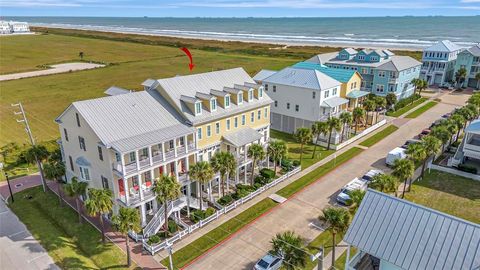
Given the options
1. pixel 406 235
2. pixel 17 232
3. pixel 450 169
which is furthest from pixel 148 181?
pixel 450 169

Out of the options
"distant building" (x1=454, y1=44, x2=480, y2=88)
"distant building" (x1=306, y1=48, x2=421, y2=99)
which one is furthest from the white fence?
"distant building" (x1=454, y1=44, x2=480, y2=88)

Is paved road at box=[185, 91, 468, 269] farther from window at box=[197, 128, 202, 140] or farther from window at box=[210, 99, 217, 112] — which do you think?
window at box=[210, 99, 217, 112]

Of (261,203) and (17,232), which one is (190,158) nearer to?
(261,203)

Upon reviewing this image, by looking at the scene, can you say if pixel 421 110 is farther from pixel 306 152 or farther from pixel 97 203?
pixel 97 203

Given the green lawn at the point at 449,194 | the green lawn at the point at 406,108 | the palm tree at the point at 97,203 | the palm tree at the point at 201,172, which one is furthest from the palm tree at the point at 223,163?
the green lawn at the point at 406,108

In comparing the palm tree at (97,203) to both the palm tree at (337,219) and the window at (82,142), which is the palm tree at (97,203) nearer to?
the window at (82,142)

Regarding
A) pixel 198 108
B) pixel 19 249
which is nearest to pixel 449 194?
pixel 198 108
